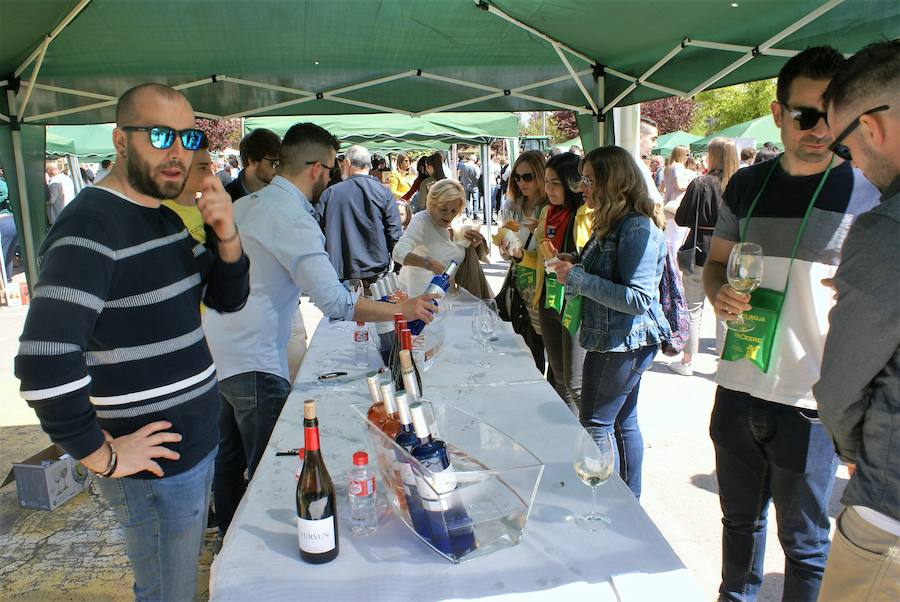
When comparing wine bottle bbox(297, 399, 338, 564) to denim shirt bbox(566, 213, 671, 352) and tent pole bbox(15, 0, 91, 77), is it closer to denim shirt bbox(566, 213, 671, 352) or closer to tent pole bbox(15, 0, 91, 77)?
denim shirt bbox(566, 213, 671, 352)

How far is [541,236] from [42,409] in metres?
2.87

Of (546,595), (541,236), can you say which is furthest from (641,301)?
(546,595)

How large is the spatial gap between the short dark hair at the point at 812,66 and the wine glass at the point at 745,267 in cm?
47

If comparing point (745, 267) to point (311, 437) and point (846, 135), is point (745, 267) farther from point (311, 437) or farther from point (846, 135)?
point (311, 437)

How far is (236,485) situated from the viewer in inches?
109

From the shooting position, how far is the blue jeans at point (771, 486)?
1822 millimetres

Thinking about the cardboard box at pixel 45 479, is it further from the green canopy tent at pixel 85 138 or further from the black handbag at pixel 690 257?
the green canopy tent at pixel 85 138

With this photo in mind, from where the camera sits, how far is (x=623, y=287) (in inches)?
101

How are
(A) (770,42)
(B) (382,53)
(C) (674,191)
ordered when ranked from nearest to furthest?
(A) (770,42)
(B) (382,53)
(C) (674,191)

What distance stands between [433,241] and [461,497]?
311 cm

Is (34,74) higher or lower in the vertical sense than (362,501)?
higher

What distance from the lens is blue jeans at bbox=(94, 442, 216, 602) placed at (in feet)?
5.27

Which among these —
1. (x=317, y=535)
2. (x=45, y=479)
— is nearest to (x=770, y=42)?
(x=317, y=535)

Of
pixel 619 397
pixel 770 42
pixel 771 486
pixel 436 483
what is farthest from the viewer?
pixel 770 42
